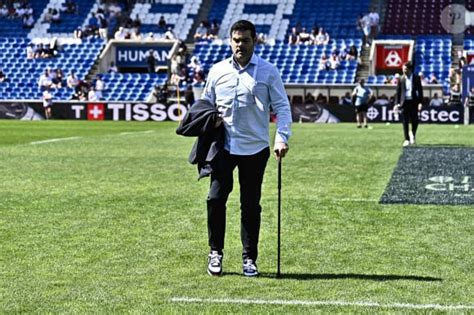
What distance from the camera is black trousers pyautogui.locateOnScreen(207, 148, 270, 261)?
8.91 metres

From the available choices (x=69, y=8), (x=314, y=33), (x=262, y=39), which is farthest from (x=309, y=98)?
(x=69, y=8)

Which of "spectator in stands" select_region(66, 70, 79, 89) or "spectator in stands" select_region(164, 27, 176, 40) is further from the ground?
"spectator in stands" select_region(164, 27, 176, 40)

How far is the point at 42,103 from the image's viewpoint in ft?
167

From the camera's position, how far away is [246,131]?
889cm

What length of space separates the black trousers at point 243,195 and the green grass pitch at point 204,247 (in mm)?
281

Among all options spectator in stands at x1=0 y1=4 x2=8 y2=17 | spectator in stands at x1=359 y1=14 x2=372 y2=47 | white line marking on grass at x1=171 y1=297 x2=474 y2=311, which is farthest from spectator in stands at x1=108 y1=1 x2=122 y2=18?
white line marking on grass at x1=171 y1=297 x2=474 y2=311

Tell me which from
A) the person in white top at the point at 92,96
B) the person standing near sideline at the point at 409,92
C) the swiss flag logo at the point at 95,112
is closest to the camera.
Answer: the person standing near sideline at the point at 409,92

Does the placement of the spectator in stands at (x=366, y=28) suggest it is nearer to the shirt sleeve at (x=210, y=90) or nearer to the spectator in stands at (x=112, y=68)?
the spectator in stands at (x=112, y=68)

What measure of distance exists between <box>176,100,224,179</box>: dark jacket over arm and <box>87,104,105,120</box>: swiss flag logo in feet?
140

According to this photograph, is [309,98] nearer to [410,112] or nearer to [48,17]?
[48,17]

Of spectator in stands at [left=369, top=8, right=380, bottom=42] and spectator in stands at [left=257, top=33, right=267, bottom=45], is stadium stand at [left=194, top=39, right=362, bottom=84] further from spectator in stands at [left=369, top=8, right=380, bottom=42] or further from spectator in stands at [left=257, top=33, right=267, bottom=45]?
spectator in stands at [left=369, top=8, right=380, bottom=42]

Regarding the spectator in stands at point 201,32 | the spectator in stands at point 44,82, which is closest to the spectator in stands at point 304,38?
the spectator in stands at point 201,32

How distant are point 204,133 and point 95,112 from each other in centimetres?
4288

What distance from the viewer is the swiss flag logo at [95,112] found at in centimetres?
5112
